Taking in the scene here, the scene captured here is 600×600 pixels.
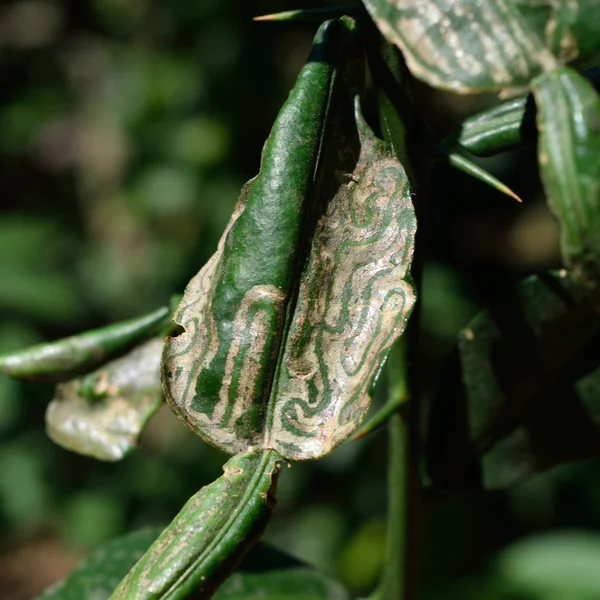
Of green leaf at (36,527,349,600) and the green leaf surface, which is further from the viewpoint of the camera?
green leaf at (36,527,349,600)

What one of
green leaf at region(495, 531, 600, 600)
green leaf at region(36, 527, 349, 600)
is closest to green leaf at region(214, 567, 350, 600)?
green leaf at region(36, 527, 349, 600)

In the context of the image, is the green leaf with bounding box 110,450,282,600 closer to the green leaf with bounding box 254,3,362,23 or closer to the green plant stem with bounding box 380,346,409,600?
the green plant stem with bounding box 380,346,409,600

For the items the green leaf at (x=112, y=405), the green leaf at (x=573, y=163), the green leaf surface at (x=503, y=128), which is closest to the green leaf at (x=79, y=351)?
the green leaf at (x=112, y=405)

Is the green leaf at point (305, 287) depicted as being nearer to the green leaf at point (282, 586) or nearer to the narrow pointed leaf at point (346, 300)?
the narrow pointed leaf at point (346, 300)

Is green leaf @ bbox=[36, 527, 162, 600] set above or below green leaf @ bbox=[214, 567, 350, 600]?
above

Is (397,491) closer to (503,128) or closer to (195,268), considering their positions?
(503,128)
